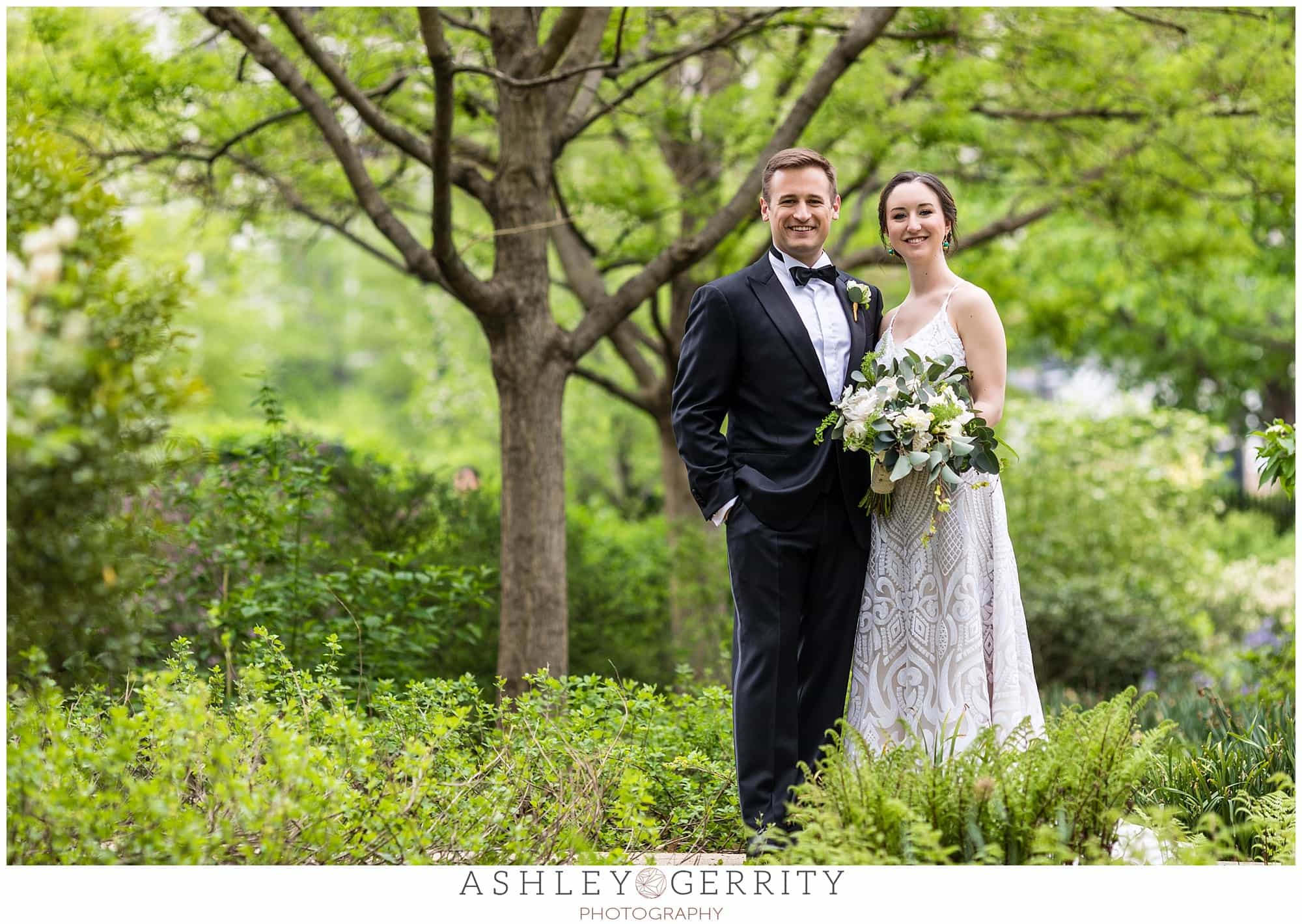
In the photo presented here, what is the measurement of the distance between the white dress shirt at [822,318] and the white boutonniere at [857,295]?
4cm

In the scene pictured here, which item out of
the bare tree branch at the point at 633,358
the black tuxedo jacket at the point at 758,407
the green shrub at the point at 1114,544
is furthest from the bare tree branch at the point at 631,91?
the green shrub at the point at 1114,544

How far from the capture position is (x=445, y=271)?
5.22 meters

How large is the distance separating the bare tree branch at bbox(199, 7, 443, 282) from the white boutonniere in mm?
2262

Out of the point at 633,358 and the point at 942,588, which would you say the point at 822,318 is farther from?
the point at 633,358

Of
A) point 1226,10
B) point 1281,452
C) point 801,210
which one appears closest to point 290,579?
point 801,210

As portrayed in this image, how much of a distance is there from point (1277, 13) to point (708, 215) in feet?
11.9

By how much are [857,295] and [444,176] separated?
1.97 metres

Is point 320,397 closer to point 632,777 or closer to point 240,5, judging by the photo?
point 240,5

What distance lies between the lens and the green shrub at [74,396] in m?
3.21

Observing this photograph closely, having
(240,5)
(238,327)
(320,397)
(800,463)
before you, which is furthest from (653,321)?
(320,397)

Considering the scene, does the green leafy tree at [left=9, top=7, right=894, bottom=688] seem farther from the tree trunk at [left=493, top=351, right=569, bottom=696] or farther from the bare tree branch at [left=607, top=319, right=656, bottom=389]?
the bare tree branch at [left=607, top=319, right=656, bottom=389]

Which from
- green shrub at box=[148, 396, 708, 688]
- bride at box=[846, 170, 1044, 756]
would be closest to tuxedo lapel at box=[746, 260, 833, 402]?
bride at box=[846, 170, 1044, 756]

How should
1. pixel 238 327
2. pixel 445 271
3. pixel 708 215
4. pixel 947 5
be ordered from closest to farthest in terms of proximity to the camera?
pixel 445 271
pixel 947 5
pixel 708 215
pixel 238 327
